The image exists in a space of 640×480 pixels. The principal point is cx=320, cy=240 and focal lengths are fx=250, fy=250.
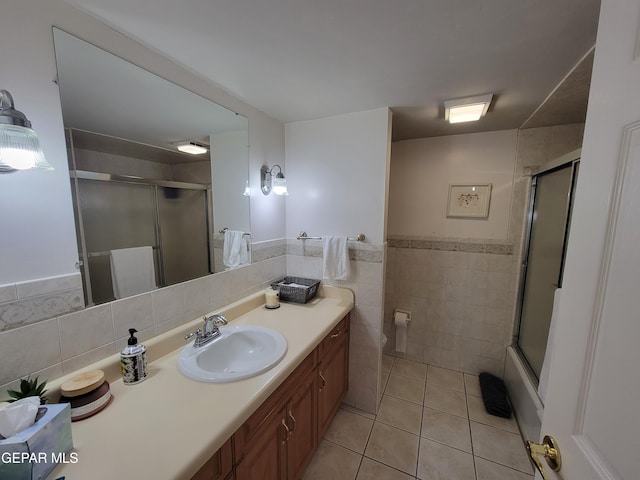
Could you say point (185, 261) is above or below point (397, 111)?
below

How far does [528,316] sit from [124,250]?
270 centimetres

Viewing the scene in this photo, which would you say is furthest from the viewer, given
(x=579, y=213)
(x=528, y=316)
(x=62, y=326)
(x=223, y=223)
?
(x=528, y=316)

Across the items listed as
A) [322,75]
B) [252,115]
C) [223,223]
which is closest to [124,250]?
[223,223]

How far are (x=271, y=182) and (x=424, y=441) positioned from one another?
205cm

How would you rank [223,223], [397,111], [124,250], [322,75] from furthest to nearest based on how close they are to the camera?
[397,111] → [223,223] → [322,75] → [124,250]

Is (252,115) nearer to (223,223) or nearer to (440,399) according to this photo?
(223,223)

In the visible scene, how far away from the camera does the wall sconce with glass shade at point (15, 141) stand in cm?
67

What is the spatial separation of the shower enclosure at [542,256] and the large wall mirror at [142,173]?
2.06m

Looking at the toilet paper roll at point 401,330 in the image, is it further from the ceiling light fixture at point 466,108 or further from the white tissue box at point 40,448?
the white tissue box at point 40,448

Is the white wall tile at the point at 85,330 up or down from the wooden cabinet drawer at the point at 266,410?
up

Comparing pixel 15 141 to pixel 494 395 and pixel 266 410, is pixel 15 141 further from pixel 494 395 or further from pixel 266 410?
pixel 494 395

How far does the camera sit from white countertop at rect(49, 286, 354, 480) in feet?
2.09

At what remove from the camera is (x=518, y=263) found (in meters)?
2.09

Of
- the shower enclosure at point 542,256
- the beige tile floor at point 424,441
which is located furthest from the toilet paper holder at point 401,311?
the shower enclosure at point 542,256
